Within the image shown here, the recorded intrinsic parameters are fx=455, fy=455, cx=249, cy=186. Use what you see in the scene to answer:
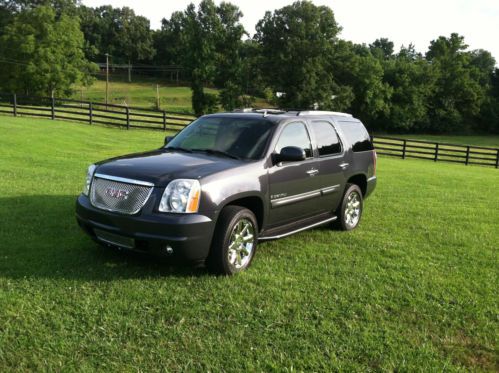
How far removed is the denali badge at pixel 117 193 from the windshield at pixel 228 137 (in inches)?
50.2

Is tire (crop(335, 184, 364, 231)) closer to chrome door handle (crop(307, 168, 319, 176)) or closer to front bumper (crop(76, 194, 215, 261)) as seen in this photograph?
chrome door handle (crop(307, 168, 319, 176))

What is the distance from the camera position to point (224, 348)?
338 centimetres

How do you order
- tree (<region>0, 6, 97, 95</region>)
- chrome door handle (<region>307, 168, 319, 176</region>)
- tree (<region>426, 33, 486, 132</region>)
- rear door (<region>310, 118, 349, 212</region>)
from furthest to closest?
tree (<region>426, 33, 486, 132</region>)
tree (<region>0, 6, 97, 95</region>)
rear door (<region>310, 118, 349, 212</region>)
chrome door handle (<region>307, 168, 319, 176</region>)

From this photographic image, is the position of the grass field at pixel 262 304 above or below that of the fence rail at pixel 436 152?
below

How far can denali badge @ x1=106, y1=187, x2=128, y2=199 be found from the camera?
449cm

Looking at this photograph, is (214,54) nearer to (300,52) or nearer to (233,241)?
(300,52)

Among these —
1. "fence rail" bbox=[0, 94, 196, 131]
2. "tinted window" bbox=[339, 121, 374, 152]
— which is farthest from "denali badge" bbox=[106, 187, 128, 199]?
"fence rail" bbox=[0, 94, 196, 131]

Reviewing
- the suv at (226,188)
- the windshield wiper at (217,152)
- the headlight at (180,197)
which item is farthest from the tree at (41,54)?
the headlight at (180,197)

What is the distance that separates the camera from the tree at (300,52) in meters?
54.2

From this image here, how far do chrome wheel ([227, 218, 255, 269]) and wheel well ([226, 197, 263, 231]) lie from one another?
0.25 meters

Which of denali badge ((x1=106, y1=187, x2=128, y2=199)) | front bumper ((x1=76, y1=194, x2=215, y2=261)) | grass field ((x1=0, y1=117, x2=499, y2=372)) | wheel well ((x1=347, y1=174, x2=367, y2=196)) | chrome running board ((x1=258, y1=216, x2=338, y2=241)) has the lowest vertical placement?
grass field ((x1=0, y1=117, x2=499, y2=372))

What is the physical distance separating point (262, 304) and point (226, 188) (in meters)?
1.22

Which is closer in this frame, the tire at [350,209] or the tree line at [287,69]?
the tire at [350,209]

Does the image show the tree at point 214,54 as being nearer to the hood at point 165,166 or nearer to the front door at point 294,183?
the front door at point 294,183
